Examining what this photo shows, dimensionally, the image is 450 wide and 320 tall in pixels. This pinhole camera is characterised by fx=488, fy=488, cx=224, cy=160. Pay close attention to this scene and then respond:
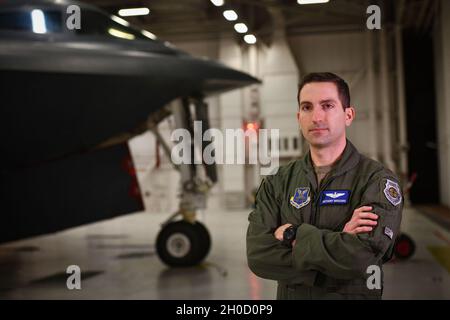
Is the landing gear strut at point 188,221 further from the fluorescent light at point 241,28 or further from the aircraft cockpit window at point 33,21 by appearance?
the fluorescent light at point 241,28

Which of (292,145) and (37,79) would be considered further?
(37,79)

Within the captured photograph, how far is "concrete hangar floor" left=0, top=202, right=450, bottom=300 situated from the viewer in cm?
480

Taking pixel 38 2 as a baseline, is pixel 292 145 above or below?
below

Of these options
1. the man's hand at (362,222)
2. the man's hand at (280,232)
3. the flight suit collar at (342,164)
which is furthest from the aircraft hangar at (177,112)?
the man's hand at (362,222)

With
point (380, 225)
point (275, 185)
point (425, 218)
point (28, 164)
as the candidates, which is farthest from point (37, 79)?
point (425, 218)

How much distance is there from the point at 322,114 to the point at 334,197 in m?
0.27

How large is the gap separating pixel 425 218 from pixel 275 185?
5.56 metres

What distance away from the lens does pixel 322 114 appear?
157 centimetres

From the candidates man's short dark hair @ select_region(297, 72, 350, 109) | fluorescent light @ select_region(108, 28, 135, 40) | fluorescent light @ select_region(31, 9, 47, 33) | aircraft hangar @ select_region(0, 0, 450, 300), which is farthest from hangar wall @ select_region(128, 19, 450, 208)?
fluorescent light @ select_region(31, 9, 47, 33)

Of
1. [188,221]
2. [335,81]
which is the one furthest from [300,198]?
[188,221]

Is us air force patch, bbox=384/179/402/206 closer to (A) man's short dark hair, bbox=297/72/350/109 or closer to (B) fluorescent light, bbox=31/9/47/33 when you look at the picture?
(A) man's short dark hair, bbox=297/72/350/109

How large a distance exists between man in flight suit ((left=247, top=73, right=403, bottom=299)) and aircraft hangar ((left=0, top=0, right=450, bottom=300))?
0.89 m

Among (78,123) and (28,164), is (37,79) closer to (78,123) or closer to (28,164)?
(78,123)

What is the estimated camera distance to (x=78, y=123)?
5.21 m
